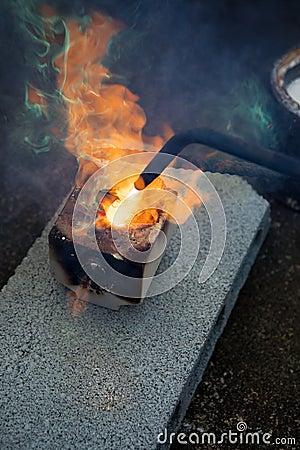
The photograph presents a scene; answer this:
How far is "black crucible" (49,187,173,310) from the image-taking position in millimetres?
1847

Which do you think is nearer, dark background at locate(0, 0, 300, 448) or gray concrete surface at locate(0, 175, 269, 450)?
gray concrete surface at locate(0, 175, 269, 450)

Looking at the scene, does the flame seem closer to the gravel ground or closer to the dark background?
the dark background

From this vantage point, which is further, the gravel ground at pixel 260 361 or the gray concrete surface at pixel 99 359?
the gravel ground at pixel 260 361

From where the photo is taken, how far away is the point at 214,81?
10.7ft

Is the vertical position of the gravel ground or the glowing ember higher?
the glowing ember

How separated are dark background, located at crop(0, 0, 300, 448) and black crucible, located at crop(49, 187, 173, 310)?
1.44 ft

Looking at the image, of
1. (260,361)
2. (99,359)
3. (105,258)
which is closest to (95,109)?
(105,258)

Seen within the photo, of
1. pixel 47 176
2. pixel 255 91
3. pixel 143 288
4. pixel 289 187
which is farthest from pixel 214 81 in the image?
pixel 143 288

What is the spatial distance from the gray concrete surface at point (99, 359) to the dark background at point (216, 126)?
16cm

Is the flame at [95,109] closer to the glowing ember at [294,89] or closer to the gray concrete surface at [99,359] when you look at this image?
the gray concrete surface at [99,359]

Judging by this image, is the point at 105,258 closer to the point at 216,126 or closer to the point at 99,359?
the point at 99,359

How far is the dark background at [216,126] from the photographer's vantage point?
212 cm

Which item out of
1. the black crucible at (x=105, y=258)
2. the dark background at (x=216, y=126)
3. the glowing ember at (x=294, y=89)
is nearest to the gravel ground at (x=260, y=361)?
the dark background at (x=216, y=126)

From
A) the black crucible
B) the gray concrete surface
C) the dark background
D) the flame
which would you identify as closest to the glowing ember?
the dark background
